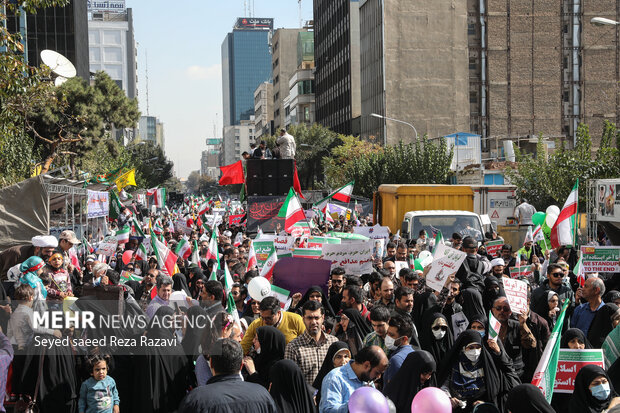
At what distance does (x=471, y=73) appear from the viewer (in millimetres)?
60250

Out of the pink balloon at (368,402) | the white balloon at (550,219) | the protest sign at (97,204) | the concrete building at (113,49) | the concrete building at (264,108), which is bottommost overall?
the pink balloon at (368,402)

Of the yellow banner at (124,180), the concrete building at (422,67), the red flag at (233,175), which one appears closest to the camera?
the red flag at (233,175)

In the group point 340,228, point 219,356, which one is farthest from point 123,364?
point 340,228

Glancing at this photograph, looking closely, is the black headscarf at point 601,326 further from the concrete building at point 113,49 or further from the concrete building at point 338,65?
the concrete building at point 113,49

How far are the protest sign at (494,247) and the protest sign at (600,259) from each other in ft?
9.11

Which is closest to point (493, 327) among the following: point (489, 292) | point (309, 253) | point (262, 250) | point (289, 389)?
point (289, 389)

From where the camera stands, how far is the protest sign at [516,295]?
724 cm

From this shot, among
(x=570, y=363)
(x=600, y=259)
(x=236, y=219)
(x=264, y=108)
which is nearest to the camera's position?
(x=570, y=363)

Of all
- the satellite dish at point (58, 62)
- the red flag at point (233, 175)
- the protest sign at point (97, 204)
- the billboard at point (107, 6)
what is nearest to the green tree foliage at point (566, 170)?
the red flag at point (233, 175)

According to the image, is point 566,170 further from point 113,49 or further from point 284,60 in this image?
point 113,49

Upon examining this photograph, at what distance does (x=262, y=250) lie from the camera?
12164mm

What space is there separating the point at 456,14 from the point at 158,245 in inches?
2044

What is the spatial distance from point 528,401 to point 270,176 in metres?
16.3

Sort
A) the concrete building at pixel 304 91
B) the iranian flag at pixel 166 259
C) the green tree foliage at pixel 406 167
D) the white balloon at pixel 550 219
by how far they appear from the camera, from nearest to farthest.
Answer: the iranian flag at pixel 166 259 → the white balloon at pixel 550 219 → the green tree foliage at pixel 406 167 → the concrete building at pixel 304 91
